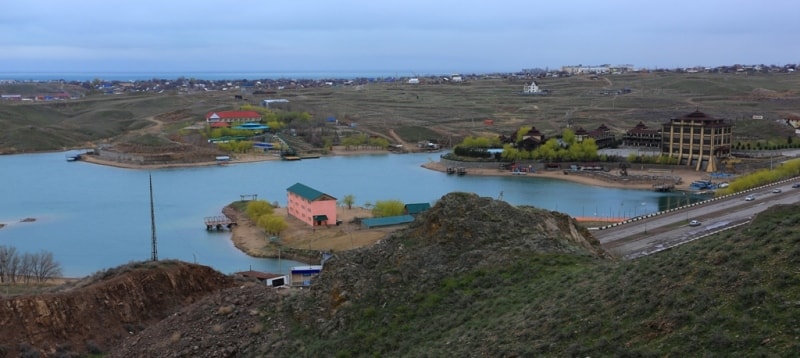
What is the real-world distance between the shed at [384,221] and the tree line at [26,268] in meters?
7.98

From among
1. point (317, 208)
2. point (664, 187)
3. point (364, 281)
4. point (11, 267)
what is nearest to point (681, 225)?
point (317, 208)

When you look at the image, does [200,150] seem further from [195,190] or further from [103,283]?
[103,283]

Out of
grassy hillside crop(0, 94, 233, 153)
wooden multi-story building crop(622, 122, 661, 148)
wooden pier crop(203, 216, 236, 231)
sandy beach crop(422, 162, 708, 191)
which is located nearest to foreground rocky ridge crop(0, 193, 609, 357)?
wooden pier crop(203, 216, 236, 231)

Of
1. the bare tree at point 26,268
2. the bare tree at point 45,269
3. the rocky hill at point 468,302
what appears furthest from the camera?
the bare tree at point 45,269

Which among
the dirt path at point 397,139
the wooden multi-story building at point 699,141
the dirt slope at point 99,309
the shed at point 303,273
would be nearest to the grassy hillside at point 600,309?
the dirt slope at point 99,309

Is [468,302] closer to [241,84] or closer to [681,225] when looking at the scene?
[681,225]

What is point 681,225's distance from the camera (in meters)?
Answer: 18.2

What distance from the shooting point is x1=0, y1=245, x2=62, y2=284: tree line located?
1573 cm

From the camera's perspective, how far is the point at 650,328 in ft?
16.7

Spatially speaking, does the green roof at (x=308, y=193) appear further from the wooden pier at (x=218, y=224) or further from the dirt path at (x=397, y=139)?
the dirt path at (x=397, y=139)

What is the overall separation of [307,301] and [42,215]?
64.1 feet

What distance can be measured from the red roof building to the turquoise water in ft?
41.3

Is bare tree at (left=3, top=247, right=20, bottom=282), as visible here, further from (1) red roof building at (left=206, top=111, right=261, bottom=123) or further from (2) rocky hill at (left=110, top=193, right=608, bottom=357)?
(1) red roof building at (left=206, top=111, right=261, bottom=123)

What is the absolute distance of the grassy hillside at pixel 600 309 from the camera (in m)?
4.75
